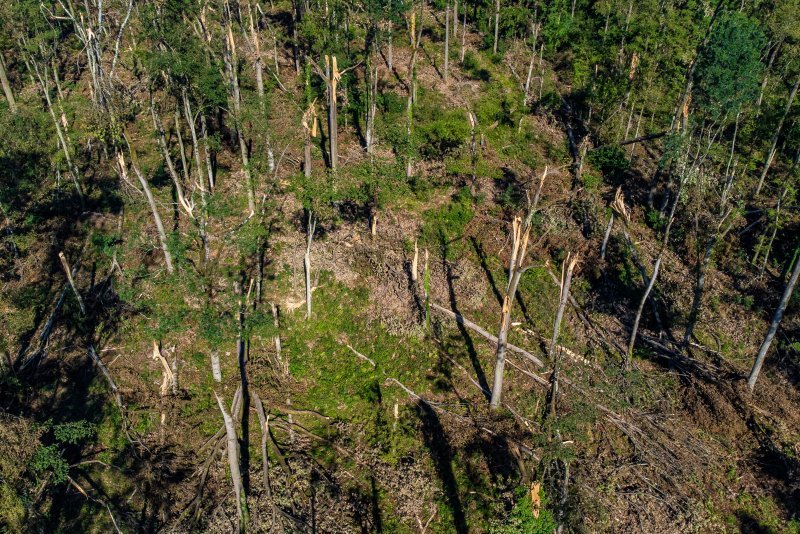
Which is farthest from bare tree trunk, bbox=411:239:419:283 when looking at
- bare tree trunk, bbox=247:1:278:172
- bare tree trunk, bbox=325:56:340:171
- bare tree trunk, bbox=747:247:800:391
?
bare tree trunk, bbox=747:247:800:391

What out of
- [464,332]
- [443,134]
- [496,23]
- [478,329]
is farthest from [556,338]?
[496,23]

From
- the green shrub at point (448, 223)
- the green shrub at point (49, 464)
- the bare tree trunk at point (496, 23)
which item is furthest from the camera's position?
the bare tree trunk at point (496, 23)

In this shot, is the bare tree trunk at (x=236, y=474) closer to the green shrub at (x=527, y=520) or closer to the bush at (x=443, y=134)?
the green shrub at (x=527, y=520)

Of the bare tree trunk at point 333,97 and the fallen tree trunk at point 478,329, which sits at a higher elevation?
the bare tree trunk at point 333,97

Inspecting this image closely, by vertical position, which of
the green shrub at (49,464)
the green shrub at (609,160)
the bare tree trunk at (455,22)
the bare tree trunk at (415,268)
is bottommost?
the green shrub at (49,464)

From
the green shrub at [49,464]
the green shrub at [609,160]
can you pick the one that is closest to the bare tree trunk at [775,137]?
the green shrub at [609,160]

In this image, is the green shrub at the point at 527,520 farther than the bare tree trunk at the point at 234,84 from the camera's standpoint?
No

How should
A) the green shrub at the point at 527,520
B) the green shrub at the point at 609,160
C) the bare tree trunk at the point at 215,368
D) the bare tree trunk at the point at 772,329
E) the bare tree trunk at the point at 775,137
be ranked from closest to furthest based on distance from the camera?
the green shrub at the point at 527,520 → the bare tree trunk at the point at 772,329 → the bare tree trunk at the point at 215,368 → the bare tree trunk at the point at 775,137 → the green shrub at the point at 609,160

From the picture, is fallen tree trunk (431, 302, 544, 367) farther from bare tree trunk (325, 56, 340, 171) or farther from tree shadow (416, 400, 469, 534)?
bare tree trunk (325, 56, 340, 171)
